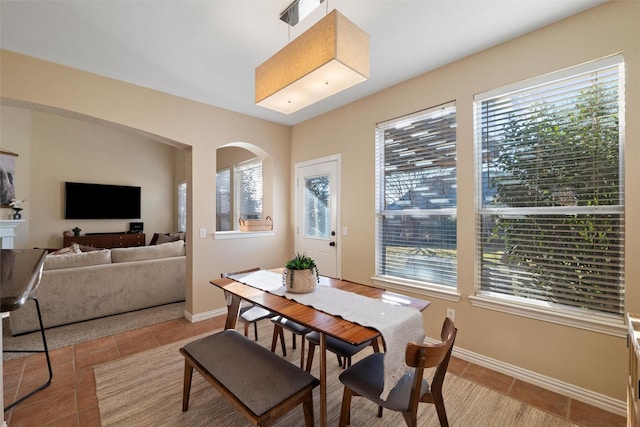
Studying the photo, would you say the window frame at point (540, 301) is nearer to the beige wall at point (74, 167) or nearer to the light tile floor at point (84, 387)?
the light tile floor at point (84, 387)

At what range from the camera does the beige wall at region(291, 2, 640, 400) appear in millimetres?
1850

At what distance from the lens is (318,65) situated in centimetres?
155

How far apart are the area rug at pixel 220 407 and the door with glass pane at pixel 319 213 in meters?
1.68

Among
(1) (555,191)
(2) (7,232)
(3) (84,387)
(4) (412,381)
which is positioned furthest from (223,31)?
(2) (7,232)

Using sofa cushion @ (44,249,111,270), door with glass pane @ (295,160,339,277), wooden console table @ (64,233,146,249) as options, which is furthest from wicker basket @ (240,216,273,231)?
wooden console table @ (64,233,146,249)

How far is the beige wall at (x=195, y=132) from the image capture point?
8.38ft

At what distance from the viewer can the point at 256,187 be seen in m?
4.93

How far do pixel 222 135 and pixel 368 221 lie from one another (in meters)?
2.23

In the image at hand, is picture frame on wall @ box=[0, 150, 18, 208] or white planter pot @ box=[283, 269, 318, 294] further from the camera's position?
picture frame on wall @ box=[0, 150, 18, 208]

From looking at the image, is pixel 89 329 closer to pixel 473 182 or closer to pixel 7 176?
pixel 473 182

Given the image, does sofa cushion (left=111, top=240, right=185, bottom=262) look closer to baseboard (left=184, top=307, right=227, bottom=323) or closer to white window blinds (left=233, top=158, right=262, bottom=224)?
baseboard (left=184, top=307, right=227, bottom=323)

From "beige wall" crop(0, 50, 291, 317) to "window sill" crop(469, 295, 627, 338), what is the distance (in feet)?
9.35

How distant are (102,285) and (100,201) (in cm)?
419

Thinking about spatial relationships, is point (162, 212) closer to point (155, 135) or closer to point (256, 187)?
point (256, 187)
